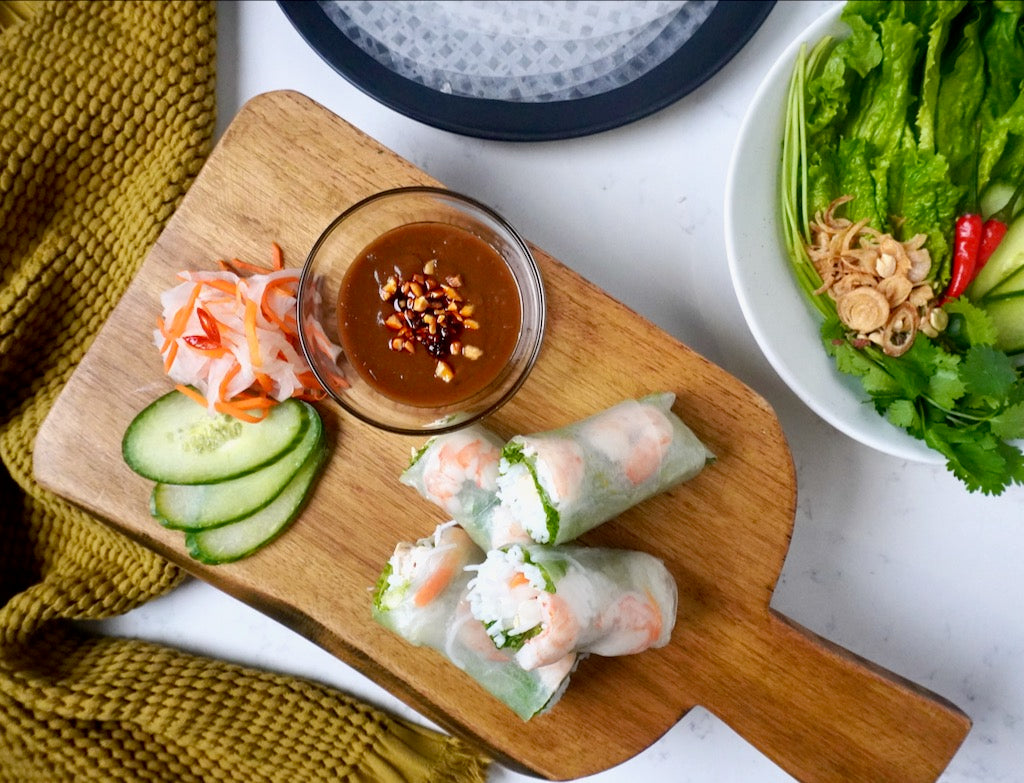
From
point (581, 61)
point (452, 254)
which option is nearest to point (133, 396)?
point (452, 254)

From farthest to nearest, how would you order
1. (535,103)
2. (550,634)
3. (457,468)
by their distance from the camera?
(535,103) < (457,468) < (550,634)

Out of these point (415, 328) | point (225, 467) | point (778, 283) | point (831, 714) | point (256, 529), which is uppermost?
point (778, 283)

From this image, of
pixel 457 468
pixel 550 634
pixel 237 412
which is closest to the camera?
pixel 550 634

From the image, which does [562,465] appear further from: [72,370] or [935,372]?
[72,370]

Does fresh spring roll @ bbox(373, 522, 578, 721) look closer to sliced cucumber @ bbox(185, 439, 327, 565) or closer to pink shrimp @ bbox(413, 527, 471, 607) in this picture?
pink shrimp @ bbox(413, 527, 471, 607)

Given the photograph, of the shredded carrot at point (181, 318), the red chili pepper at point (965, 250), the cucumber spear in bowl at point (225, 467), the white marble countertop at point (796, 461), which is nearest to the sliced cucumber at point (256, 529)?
the cucumber spear in bowl at point (225, 467)

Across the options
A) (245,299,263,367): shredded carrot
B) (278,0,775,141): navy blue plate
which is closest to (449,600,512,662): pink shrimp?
(245,299,263,367): shredded carrot

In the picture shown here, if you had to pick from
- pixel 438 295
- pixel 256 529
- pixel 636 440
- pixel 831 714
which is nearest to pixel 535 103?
pixel 438 295
